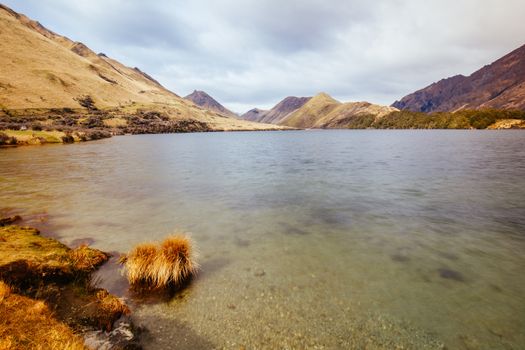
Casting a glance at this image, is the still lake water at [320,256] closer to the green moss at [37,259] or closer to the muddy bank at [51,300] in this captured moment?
the muddy bank at [51,300]

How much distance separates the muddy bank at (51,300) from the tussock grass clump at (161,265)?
3.29 feet

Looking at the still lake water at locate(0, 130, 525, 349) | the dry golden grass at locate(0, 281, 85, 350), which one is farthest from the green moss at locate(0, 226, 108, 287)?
the dry golden grass at locate(0, 281, 85, 350)

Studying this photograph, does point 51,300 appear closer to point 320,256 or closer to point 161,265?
point 161,265

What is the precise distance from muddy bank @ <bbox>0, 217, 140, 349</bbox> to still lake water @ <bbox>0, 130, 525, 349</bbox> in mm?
554

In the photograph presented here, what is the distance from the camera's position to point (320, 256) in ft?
34.8

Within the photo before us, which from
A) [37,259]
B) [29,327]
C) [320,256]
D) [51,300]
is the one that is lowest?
[320,256]

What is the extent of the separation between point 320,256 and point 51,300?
8387mm

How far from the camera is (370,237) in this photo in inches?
492

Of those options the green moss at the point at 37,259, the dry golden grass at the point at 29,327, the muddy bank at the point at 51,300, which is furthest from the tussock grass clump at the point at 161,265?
the dry golden grass at the point at 29,327

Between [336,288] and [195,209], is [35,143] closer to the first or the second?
[195,209]

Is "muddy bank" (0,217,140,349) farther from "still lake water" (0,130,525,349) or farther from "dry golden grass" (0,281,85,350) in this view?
"still lake water" (0,130,525,349)

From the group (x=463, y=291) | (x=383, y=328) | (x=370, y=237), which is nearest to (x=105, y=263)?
(x=383, y=328)

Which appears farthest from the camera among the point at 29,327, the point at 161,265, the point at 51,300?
the point at 161,265

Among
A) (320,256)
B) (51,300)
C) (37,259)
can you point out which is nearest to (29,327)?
(51,300)
